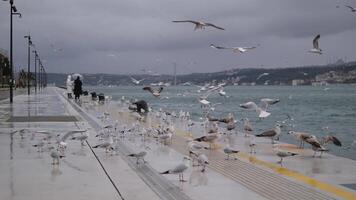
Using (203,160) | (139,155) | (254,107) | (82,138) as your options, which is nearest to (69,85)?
(254,107)

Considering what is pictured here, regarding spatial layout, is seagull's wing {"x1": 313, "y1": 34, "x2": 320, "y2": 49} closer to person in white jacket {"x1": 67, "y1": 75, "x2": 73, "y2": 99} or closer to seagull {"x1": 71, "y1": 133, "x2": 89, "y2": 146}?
seagull {"x1": 71, "y1": 133, "x2": 89, "y2": 146}

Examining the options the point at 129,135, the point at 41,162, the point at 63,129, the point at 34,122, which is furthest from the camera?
the point at 34,122

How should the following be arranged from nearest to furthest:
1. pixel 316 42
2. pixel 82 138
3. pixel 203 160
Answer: pixel 203 160
pixel 82 138
pixel 316 42

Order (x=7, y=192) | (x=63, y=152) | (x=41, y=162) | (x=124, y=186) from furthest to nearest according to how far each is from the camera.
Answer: (x=63, y=152) < (x=41, y=162) < (x=124, y=186) < (x=7, y=192)

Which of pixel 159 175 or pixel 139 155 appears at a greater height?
pixel 139 155

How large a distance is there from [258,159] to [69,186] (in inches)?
212

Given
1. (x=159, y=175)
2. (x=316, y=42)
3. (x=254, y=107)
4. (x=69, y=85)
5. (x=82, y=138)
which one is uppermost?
(x=316, y=42)

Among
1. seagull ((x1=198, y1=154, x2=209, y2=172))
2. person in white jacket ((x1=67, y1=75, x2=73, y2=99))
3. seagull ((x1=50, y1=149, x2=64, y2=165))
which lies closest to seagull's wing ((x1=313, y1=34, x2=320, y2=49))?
seagull ((x1=198, y1=154, x2=209, y2=172))

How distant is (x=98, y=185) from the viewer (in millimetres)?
9070

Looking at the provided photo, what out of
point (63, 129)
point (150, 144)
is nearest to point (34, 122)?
point (63, 129)

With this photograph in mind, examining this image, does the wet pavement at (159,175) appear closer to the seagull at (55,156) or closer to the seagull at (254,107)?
the seagull at (55,156)

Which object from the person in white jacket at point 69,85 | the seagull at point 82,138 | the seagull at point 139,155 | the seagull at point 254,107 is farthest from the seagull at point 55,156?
the person in white jacket at point 69,85

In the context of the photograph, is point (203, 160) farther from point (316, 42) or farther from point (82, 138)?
point (316, 42)

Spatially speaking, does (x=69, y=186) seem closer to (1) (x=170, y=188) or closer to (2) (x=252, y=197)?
(1) (x=170, y=188)
